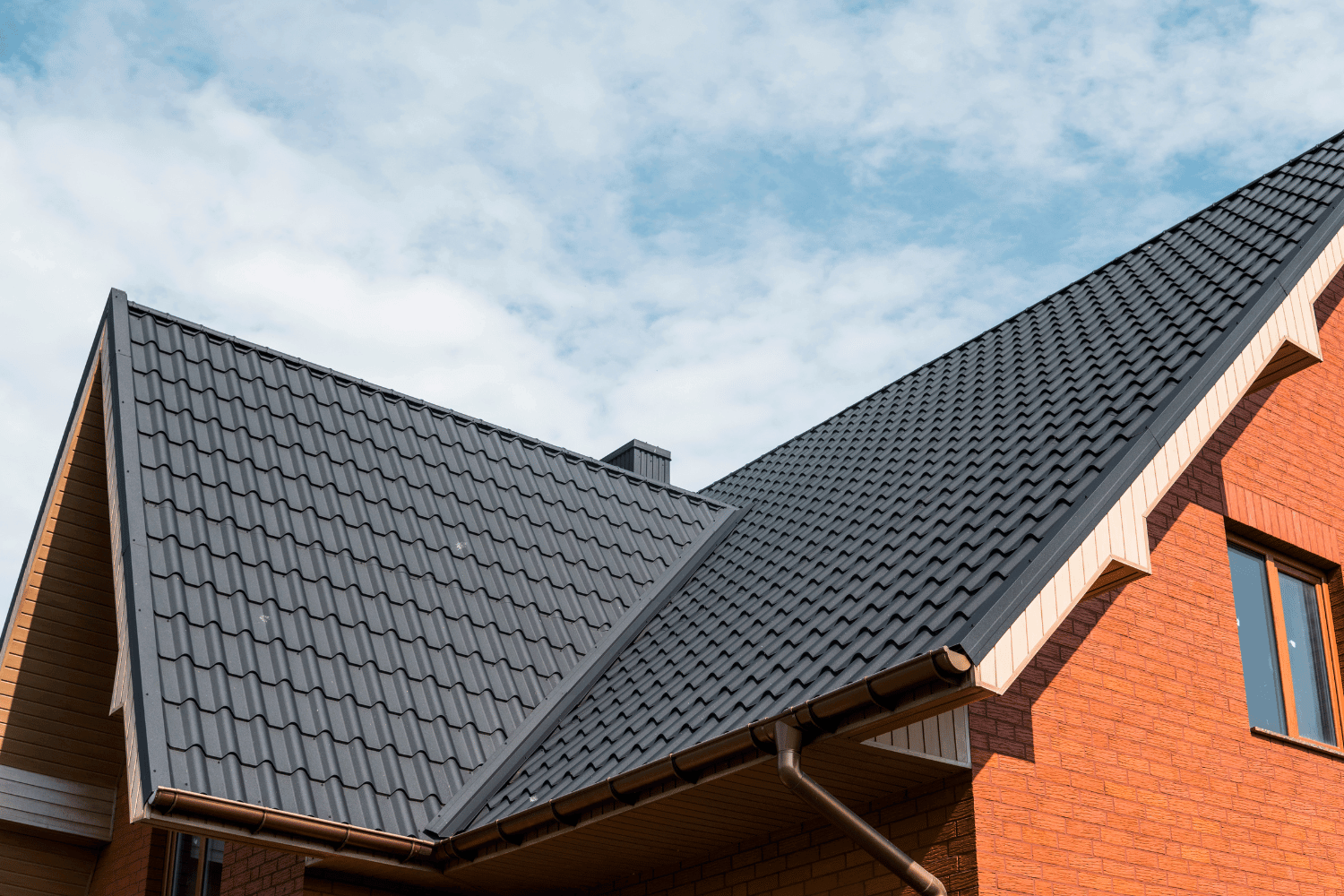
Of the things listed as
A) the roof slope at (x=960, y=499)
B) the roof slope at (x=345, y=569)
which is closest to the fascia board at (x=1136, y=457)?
the roof slope at (x=960, y=499)

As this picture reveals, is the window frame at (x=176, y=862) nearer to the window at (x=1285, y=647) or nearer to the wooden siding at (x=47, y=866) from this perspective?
the wooden siding at (x=47, y=866)

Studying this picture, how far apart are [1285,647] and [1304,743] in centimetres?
70

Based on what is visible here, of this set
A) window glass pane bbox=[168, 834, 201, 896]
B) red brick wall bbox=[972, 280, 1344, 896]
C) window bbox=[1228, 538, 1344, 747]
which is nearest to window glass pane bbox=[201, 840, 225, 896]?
window glass pane bbox=[168, 834, 201, 896]

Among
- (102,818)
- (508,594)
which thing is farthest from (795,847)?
(102,818)

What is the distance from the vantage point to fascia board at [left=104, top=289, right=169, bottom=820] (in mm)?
6438

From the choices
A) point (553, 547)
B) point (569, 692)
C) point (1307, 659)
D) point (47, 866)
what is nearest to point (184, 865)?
point (47, 866)

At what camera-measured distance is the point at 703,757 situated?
229 inches

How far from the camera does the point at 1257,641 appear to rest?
791 cm

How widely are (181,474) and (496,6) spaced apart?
146 inches

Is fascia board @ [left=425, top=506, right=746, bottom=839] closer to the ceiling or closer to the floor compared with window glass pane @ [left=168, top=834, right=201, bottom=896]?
closer to the ceiling

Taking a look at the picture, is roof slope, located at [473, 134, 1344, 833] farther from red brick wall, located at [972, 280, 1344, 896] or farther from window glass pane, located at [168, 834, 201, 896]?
window glass pane, located at [168, 834, 201, 896]

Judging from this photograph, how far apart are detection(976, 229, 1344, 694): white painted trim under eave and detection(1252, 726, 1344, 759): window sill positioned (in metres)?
1.91

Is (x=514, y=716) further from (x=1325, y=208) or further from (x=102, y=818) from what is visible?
(x=1325, y=208)

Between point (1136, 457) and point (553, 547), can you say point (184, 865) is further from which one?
point (1136, 457)
